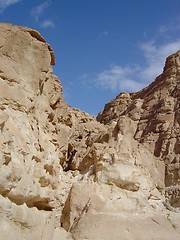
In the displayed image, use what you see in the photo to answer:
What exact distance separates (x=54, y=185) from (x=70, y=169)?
16.5ft

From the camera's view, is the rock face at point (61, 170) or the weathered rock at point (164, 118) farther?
the weathered rock at point (164, 118)

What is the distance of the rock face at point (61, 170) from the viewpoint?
1295 centimetres

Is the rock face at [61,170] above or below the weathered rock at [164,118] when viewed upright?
below

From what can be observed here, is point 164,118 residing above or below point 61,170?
above

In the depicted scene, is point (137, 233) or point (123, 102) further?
point (123, 102)

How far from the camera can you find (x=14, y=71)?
1445cm

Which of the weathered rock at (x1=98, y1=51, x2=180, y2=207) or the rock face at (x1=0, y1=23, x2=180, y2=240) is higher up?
the weathered rock at (x1=98, y1=51, x2=180, y2=207)

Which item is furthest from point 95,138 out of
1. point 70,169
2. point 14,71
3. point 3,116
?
point 3,116

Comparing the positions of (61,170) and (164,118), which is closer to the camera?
(61,170)

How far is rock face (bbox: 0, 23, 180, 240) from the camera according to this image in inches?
510

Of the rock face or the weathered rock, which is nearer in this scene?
the rock face

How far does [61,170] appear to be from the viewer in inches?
727

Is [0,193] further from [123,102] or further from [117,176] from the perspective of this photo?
[123,102]

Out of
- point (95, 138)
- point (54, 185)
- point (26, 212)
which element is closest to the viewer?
point (26, 212)
